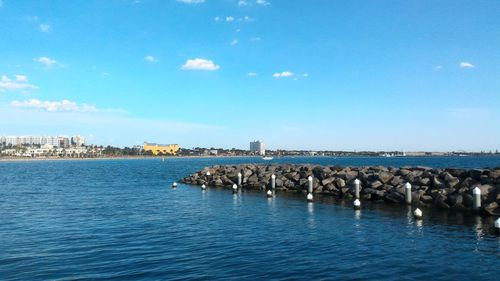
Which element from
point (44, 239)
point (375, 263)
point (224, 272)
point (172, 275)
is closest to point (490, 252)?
point (375, 263)

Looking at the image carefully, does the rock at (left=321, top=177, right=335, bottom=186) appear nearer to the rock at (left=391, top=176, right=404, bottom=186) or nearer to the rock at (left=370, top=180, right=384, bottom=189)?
the rock at (left=370, top=180, right=384, bottom=189)

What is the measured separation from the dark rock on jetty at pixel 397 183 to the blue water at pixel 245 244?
1.92m

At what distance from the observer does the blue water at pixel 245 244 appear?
13688 millimetres

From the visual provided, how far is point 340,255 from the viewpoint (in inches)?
619

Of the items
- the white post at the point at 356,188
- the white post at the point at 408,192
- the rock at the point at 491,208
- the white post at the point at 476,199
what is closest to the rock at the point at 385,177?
the white post at the point at 356,188

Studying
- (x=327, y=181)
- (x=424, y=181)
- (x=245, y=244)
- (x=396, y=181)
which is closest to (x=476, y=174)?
(x=424, y=181)

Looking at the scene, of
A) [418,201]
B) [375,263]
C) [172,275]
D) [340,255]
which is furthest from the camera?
[418,201]

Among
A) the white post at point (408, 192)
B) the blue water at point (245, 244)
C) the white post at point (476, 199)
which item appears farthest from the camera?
the white post at point (408, 192)

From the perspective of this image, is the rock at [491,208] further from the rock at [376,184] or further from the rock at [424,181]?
the rock at [376,184]

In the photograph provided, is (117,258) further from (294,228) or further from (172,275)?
(294,228)

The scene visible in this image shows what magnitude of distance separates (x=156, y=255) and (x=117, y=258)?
53.8 inches

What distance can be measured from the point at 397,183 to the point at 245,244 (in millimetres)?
18445

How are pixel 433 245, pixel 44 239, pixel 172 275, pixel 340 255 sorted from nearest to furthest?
pixel 172 275 → pixel 340 255 → pixel 433 245 → pixel 44 239

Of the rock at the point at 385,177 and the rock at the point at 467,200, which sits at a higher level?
the rock at the point at 385,177
